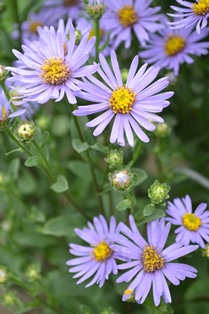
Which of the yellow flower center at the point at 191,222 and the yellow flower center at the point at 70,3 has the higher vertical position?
the yellow flower center at the point at 70,3

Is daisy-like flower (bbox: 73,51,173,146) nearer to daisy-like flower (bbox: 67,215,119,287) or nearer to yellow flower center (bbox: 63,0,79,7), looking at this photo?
daisy-like flower (bbox: 67,215,119,287)

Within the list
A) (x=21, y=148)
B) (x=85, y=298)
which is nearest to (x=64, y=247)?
(x=85, y=298)

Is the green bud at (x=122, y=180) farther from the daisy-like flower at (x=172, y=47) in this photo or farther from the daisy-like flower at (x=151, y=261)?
the daisy-like flower at (x=172, y=47)

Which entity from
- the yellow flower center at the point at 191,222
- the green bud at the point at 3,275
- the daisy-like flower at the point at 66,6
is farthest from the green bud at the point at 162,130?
the daisy-like flower at the point at 66,6

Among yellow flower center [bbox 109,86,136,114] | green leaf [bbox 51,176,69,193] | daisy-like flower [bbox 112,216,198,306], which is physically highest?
yellow flower center [bbox 109,86,136,114]

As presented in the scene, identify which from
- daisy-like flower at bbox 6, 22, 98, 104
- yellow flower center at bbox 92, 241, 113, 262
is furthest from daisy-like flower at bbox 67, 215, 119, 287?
daisy-like flower at bbox 6, 22, 98, 104

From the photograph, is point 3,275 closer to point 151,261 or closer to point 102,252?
point 102,252
